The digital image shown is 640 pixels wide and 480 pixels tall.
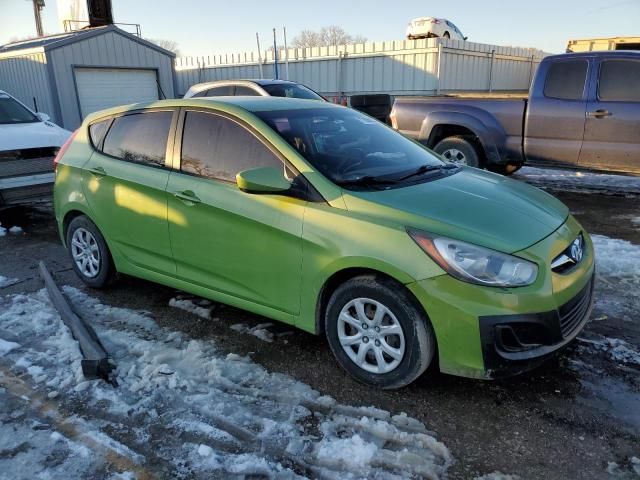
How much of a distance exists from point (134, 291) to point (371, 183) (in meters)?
2.59

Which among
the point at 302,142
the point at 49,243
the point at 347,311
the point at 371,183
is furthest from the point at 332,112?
the point at 49,243

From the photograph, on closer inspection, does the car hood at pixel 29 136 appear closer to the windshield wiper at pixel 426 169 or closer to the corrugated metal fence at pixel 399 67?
the windshield wiper at pixel 426 169

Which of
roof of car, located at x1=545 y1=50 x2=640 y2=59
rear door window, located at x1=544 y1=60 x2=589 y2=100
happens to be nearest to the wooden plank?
rear door window, located at x1=544 y1=60 x2=589 y2=100

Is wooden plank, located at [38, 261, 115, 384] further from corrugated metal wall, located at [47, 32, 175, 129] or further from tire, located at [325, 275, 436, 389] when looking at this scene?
corrugated metal wall, located at [47, 32, 175, 129]

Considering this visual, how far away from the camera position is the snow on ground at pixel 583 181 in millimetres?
8171

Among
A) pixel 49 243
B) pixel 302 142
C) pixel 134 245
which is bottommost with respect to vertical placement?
pixel 49 243

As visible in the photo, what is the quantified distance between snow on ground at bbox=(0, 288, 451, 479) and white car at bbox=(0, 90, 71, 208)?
12.8 ft

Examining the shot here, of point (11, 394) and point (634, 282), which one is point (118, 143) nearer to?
point (11, 394)

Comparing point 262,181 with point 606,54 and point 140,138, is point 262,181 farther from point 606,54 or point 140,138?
point 606,54

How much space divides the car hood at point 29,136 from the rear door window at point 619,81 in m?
7.66

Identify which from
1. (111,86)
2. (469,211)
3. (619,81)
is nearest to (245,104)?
(469,211)

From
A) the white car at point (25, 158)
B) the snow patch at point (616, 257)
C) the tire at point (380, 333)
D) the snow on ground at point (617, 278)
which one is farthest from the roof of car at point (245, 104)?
the white car at point (25, 158)

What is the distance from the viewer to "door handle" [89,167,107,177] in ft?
13.9

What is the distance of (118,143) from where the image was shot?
4262 millimetres
